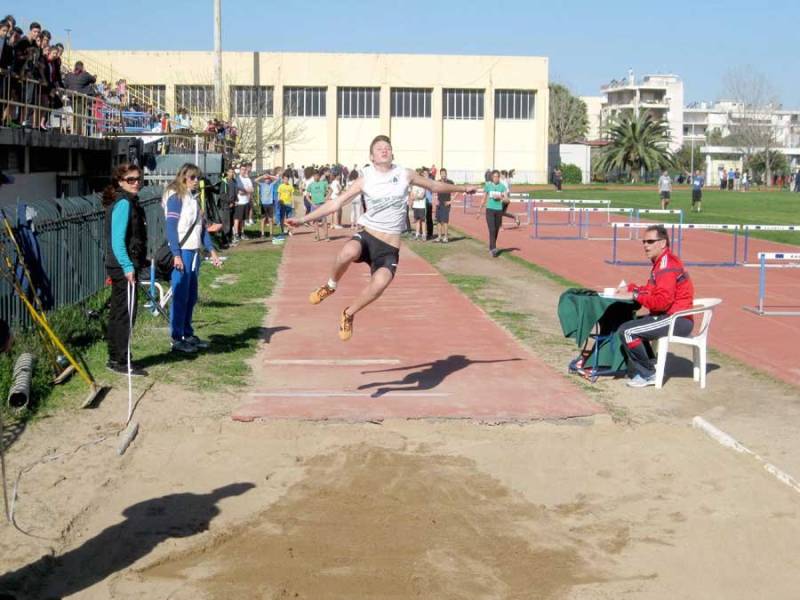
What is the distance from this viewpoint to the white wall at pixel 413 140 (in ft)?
285

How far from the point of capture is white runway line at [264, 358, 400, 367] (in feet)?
37.5

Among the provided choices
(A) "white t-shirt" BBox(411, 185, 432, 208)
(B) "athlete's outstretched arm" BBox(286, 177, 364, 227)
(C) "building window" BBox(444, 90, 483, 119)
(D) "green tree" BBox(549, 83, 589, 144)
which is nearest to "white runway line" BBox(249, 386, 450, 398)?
(B) "athlete's outstretched arm" BBox(286, 177, 364, 227)

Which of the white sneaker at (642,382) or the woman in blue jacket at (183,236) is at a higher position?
the woman in blue jacket at (183,236)

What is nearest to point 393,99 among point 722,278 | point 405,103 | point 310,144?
point 405,103

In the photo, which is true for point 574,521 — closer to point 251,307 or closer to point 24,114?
point 251,307

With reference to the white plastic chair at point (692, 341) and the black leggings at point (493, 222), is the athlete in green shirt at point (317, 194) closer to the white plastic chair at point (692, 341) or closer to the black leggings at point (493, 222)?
the black leggings at point (493, 222)

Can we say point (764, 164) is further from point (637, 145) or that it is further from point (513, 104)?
point (513, 104)

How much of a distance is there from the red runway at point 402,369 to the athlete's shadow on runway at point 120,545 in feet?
6.81

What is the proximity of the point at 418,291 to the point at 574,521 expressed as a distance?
459 inches

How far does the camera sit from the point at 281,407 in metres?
9.38

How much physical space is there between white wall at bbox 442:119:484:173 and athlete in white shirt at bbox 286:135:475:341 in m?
78.4

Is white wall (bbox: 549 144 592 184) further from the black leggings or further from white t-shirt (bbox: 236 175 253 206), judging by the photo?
the black leggings

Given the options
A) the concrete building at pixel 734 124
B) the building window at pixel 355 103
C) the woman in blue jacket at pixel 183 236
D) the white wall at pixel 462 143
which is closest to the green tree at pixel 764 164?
the concrete building at pixel 734 124

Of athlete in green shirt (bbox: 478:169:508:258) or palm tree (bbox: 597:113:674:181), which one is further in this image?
palm tree (bbox: 597:113:674:181)
